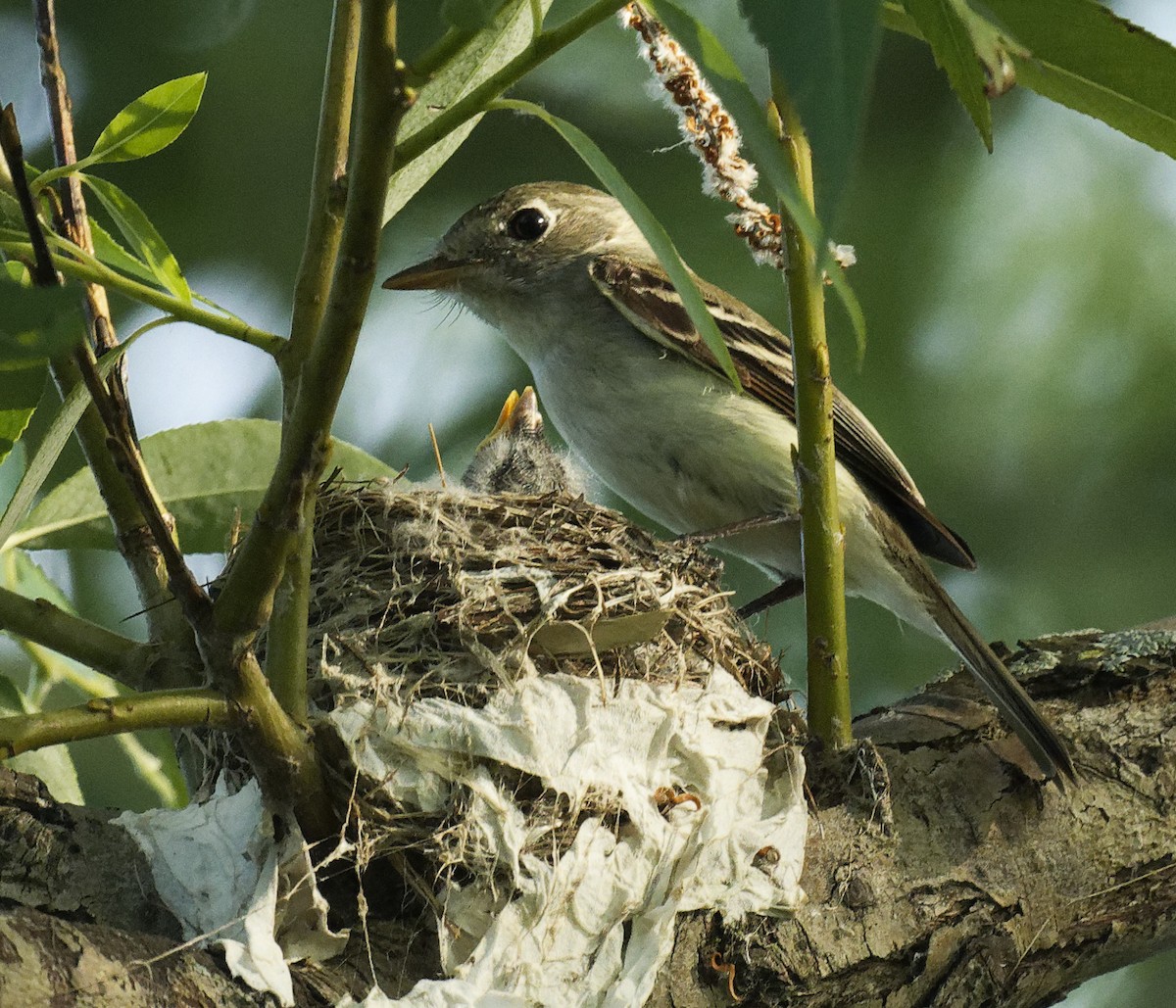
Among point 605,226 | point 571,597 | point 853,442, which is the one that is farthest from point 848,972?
point 605,226

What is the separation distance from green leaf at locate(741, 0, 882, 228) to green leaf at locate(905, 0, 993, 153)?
28 centimetres

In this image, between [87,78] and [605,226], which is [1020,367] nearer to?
[605,226]

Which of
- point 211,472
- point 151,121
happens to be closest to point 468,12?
point 151,121

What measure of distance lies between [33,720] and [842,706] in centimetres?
124

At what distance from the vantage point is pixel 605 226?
4.01m

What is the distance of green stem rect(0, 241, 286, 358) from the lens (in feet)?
4.89

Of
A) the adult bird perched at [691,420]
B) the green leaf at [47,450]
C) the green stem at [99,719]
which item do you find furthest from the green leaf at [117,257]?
the adult bird perched at [691,420]

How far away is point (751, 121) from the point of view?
1.11 metres

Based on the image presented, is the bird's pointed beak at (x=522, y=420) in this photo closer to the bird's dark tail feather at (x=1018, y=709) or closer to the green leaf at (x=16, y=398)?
the bird's dark tail feather at (x=1018, y=709)

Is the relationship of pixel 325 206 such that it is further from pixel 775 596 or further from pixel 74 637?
pixel 775 596

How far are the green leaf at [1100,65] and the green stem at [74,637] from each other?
139cm

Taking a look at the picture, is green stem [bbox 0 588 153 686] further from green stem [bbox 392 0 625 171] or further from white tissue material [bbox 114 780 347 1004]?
green stem [bbox 392 0 625 171]

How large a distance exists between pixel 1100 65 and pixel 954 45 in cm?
52

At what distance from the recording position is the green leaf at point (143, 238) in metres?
1.85
